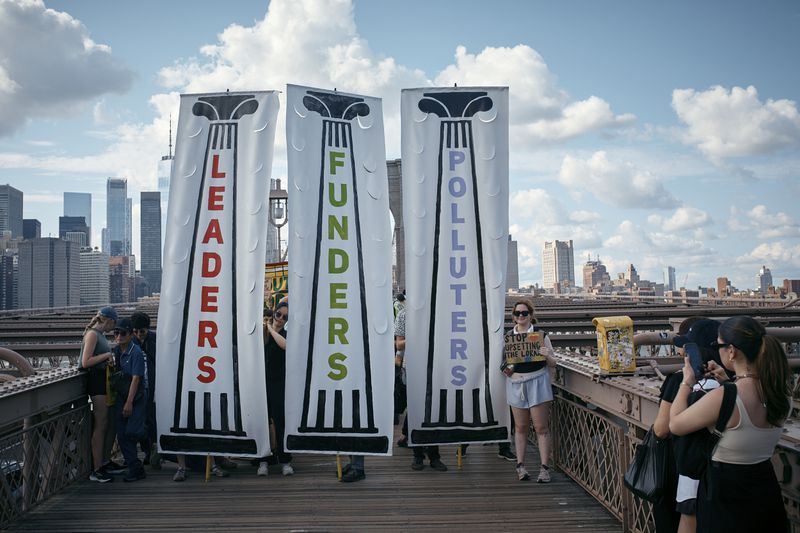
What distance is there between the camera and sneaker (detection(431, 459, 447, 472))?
6.71m

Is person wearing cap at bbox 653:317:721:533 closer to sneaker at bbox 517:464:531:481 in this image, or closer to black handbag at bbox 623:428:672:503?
black handbag at bbox 623:428:672:503

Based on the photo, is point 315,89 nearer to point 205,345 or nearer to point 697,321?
point 205,345

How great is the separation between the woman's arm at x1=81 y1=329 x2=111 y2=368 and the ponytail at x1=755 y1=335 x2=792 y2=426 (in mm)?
6036

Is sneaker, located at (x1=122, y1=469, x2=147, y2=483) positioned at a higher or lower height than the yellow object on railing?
lower

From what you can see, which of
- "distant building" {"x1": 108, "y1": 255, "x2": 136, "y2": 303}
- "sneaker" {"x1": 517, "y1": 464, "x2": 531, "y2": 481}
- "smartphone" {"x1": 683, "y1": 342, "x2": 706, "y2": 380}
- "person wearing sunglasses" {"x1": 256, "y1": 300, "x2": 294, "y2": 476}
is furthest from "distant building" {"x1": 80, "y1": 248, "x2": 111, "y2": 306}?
"smartphone" {"x1": 683, "y1": 342, "x2": 706, "y2": 380}

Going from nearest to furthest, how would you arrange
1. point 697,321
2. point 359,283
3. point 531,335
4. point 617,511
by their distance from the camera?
point 697,321 < point 617,511 < point 531,335 < point 359,283

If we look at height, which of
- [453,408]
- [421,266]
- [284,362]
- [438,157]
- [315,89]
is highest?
[315,89]

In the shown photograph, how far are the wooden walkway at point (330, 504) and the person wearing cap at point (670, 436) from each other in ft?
5.06

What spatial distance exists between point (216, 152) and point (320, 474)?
3706 mm

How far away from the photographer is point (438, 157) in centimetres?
692

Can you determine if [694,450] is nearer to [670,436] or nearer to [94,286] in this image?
[670,436]

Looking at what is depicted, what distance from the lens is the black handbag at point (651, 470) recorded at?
11.6 ft

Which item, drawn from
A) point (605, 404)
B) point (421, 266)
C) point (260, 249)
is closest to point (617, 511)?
point (605, 404)

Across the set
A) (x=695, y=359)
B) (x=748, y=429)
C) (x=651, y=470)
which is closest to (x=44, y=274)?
(x=651, y=470)
